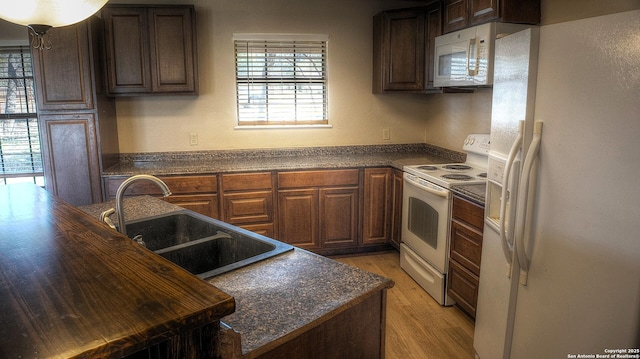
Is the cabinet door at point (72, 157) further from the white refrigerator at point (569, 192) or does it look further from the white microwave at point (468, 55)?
the white refrigerator at point (569, 192)

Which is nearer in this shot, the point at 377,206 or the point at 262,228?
the point at 262,228

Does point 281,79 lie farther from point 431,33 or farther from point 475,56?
point 475,56

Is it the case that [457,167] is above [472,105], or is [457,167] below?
below

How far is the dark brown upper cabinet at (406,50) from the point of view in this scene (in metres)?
3.75

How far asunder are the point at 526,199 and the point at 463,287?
1.16 meters

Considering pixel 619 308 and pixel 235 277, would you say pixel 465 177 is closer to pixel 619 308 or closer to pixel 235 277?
pixel 619 308

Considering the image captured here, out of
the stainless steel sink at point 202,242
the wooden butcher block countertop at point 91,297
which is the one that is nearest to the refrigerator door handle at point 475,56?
the stainless steel sink at point 202,242

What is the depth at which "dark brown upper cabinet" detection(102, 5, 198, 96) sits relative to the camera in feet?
11.5

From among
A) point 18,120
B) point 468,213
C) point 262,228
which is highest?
point 18,120

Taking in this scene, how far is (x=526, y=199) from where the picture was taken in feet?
5.88

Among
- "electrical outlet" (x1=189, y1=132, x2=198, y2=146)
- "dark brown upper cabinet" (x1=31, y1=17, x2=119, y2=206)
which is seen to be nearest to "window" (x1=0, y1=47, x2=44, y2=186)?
"dark brown upper cabinet" (x1=31, y1=17, x2=119, y2=206)

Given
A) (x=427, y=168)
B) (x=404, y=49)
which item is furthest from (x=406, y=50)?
(x=427, y=168)

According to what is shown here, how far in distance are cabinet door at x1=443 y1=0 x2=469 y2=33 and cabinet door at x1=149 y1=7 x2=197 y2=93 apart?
201 cm

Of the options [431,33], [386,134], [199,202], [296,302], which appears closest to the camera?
[296,302]
